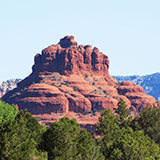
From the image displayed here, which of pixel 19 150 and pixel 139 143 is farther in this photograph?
pixel 139 143

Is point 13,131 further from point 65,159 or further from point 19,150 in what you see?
point 65,159

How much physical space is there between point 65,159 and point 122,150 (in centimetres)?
1257

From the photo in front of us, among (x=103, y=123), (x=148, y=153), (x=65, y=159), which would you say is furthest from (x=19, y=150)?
(x=103, y=123)

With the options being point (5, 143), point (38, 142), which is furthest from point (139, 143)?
point (5, 143)

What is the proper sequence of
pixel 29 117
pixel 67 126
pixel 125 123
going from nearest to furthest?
pixel 67 126 < pixel 29 117 < pixel 125 123

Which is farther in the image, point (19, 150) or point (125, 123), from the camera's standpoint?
point (125, 123)

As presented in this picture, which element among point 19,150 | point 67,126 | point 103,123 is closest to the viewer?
point 19,150

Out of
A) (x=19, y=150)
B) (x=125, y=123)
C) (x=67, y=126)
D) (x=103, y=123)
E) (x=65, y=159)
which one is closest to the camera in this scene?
(x=19, y=150)

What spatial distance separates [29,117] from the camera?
374 feet

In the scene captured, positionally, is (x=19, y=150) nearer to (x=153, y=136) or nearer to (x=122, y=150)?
(x=122, y=150)

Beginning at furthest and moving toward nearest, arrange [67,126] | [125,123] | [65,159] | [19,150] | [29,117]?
[125,123] → [29,117] → [67,126] → [65,159] → [19,150]

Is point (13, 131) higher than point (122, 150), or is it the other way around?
point (13, 131)

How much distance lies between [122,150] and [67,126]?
14.4 m

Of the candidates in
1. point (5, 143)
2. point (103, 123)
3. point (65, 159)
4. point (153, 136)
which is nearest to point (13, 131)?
point (5, 143)
